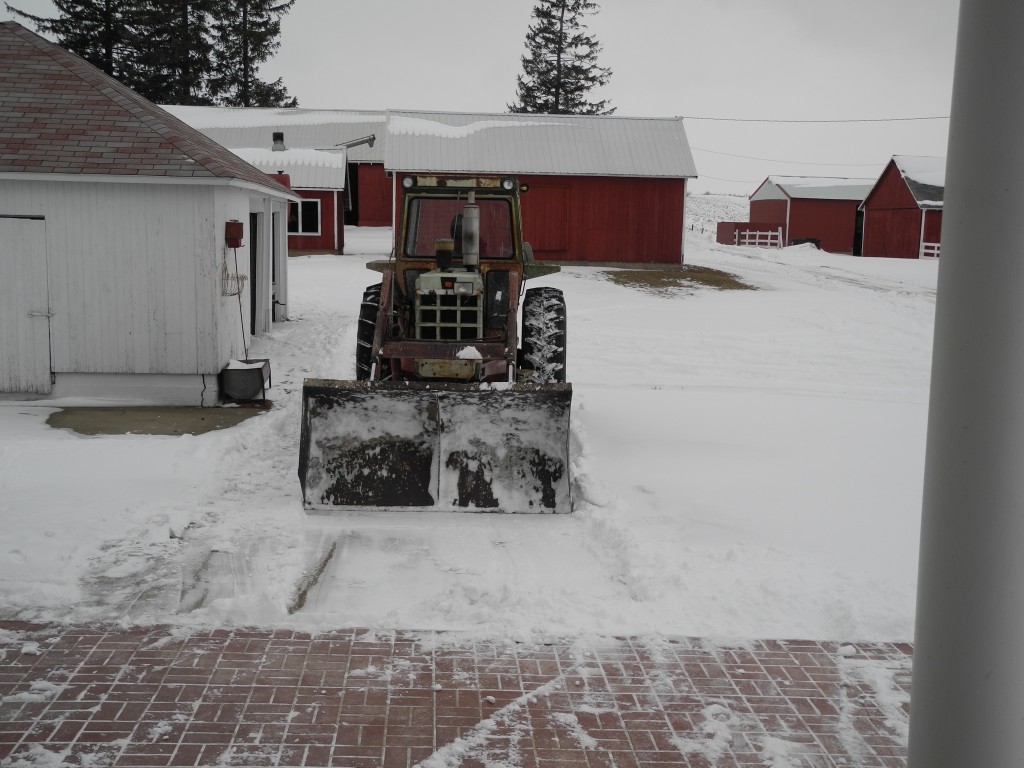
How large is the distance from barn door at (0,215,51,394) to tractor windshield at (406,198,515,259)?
173 inches

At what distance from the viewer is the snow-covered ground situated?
502 centimetres

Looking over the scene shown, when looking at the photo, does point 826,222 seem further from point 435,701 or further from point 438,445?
point 435,701

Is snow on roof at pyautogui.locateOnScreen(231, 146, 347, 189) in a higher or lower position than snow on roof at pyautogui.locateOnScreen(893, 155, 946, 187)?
lower

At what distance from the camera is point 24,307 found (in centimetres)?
1034

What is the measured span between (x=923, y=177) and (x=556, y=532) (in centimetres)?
3184

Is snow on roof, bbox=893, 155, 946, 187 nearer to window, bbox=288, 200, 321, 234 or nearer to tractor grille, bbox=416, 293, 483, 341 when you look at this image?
window, bbox=288, 200, 321, 234

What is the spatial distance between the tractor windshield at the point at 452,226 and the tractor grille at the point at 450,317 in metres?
0.58

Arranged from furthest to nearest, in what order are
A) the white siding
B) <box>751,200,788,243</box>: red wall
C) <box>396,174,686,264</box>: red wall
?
<box>751,200,788,243</box>: red wall
<box>396,174,686,264</box>: red wall
the white siding

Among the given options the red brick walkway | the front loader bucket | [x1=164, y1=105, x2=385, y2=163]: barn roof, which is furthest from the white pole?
[x1=164, y1=105, x2=385, y2=163]: barn roof

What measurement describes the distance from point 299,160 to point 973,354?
27618mm

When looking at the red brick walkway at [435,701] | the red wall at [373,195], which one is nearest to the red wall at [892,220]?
the red wall at [373,195]

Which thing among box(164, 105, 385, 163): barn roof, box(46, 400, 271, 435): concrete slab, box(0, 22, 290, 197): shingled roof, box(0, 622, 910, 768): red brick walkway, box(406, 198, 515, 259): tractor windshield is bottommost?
box(0, 622, 910, 768): red brick walkway

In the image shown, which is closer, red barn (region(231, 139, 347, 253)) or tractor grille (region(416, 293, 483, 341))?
tractor grille (region(416, 293, 483, 341))

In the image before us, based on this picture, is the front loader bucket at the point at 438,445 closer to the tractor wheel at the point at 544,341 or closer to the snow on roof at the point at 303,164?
the tractor wheel at the point at 544,341
